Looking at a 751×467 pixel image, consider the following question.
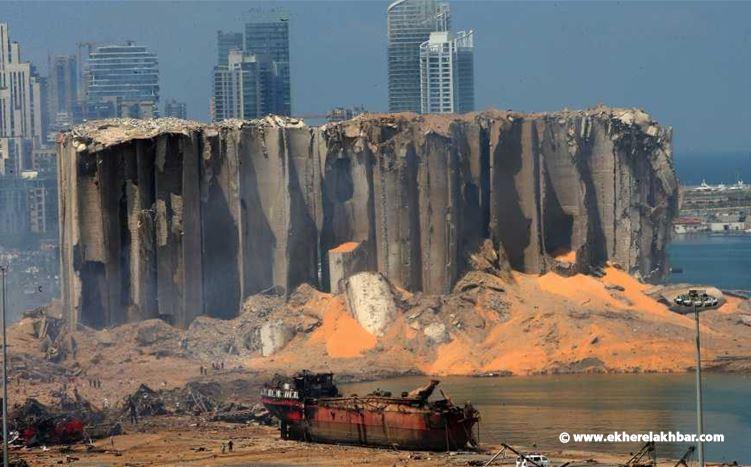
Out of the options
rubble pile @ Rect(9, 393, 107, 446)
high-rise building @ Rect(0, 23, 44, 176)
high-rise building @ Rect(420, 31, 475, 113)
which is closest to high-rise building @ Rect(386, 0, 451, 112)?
high-rise building @ Rect(420, 31, 475, 113)

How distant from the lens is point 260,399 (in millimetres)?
70000

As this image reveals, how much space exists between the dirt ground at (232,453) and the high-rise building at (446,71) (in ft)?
332

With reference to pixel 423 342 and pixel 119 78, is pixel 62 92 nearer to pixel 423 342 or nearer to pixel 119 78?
pixel 119 78

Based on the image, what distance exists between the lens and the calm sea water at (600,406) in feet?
199

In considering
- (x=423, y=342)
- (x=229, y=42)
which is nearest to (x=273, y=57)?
(x=229, y=42)

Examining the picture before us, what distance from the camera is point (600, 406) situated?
66562mm

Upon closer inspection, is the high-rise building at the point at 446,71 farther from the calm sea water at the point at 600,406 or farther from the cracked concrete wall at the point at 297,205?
the calm sea water at the point at 600,406

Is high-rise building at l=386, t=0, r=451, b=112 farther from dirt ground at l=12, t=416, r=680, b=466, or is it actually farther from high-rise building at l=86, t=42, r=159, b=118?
dirt ground at l=12, t=416, r=680, b=466

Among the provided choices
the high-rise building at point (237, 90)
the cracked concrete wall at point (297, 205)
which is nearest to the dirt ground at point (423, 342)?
the cracked concrete wall at point (297, 205)

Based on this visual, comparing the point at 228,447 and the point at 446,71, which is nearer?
the point at 228,447

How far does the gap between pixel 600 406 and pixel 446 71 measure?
104362mm

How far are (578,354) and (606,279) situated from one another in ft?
23.8

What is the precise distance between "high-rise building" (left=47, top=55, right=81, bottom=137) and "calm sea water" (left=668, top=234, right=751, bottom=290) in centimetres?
4620

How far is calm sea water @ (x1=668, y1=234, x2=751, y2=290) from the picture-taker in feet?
341
